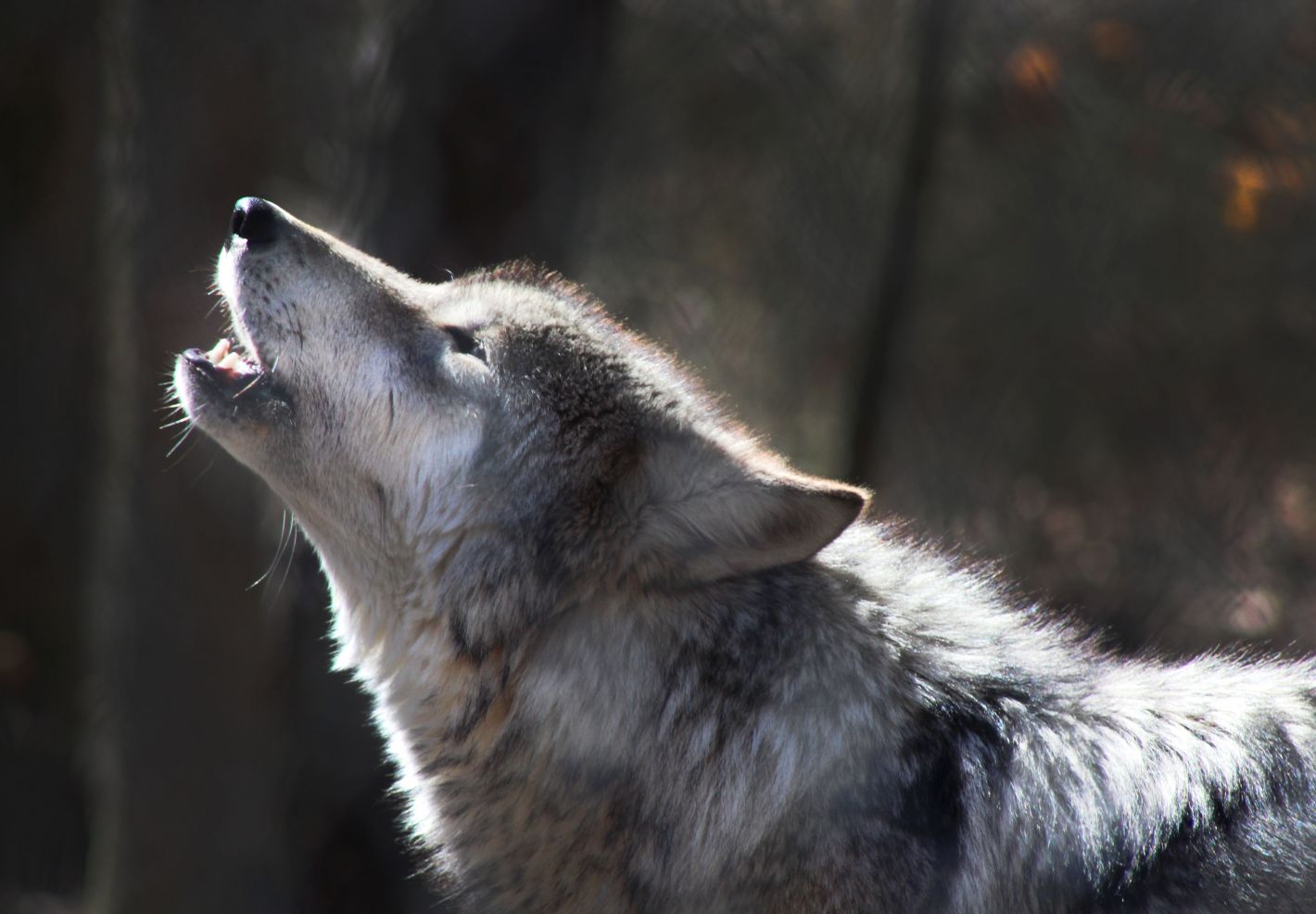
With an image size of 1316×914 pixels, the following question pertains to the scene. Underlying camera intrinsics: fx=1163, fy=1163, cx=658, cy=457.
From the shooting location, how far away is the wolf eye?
264 centimetres

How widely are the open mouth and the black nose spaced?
280 millimetres

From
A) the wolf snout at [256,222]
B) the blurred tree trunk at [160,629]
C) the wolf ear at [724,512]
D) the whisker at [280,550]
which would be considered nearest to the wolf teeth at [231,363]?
the wolf snout at [256,222]

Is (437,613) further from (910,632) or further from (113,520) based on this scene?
(113,520)

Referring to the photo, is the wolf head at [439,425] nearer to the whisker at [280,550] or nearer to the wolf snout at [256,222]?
the wolf snout at [256,222]

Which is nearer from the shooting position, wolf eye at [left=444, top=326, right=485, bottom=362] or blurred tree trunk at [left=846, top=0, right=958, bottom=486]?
wolf eye at [left=444, top=326, right=485, bottom=362]

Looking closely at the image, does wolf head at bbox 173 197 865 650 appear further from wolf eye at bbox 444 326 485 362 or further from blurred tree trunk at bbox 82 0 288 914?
blurred tree trunk at bbox 82 0 288 914

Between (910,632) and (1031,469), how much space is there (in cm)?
520

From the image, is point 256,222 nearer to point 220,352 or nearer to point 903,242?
point 220,352

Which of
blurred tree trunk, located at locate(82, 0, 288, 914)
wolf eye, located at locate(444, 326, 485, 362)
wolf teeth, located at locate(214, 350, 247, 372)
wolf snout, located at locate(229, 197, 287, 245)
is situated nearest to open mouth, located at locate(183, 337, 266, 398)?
wolf teeth, located at locate(214, 350, 247, 372)

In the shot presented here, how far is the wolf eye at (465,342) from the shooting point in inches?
104

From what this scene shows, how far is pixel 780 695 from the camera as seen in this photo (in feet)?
7.39

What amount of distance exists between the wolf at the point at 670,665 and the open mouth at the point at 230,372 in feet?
0.04

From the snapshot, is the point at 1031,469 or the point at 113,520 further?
the point at 1031,469

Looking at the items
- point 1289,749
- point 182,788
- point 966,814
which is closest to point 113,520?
point 182,788
